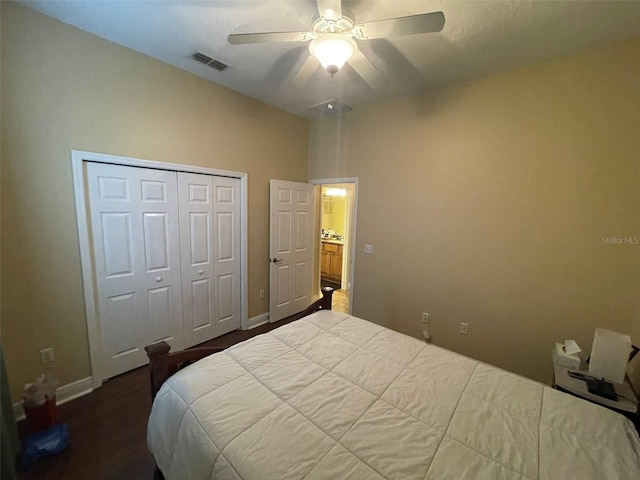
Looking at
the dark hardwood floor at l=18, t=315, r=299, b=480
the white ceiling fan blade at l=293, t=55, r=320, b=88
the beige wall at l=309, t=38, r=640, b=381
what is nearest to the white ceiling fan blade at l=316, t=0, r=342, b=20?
the white ceiling fan blade at l=293, t=55, r=320, b=88

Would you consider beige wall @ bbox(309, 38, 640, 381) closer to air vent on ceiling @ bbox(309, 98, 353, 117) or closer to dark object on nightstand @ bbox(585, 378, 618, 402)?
air vent on ceiling @ bbox(309, 98, 353, 117)

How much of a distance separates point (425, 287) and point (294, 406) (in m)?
2.12

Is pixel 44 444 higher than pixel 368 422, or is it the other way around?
pixel 368 422

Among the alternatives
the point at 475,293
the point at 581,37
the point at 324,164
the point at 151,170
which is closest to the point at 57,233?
the point at 151,170

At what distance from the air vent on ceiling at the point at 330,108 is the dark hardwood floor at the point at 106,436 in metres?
3.44

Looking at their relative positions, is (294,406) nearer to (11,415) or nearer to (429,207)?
(11,415)

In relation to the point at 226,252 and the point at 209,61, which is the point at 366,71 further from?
the point at 226,252

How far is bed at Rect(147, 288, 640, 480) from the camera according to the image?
928 mm

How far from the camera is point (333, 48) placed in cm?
144

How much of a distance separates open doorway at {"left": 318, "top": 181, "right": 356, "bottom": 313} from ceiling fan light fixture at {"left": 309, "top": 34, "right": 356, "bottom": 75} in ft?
8.92

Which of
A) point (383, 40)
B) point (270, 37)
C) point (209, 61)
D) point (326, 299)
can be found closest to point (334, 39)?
point (270, 37)

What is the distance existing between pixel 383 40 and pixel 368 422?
2472 millimetres

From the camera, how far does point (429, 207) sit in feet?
9.03

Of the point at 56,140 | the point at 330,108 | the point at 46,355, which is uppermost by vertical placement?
the point at 330,108
